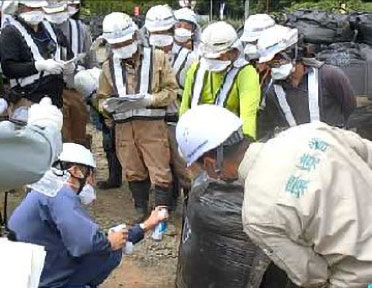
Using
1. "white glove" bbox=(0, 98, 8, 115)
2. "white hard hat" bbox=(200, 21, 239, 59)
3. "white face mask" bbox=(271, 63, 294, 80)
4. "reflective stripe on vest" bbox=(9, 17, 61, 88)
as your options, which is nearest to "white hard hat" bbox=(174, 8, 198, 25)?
"reflective stripe on vest" bbox=(9, 17, 61, 88)

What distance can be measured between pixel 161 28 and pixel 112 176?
137cm

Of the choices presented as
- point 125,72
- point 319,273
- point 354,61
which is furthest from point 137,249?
point 319,273

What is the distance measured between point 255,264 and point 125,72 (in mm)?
2613

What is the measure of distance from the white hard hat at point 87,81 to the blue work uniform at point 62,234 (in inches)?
112

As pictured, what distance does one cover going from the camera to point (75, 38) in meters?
6.94

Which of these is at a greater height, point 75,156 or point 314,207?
point 314,207

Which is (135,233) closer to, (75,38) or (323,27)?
(75,38)

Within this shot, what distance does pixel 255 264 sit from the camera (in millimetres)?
3918

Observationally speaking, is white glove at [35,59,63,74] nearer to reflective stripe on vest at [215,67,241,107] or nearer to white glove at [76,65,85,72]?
white glove at [76,65,85,72]

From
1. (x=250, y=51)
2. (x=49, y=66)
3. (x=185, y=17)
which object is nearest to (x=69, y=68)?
(x=49, y=66)

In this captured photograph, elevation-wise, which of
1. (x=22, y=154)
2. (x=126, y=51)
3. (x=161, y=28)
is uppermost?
(x=22, y=154)

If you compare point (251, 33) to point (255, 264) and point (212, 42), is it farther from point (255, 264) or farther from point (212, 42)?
point (255, 264)

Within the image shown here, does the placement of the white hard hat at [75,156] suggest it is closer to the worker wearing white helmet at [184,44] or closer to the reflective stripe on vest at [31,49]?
the reflective stripe on vest at [31,49]

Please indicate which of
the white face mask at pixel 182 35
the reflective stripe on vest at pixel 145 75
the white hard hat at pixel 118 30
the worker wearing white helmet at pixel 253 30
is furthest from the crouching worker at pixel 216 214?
the white face mask at pixel 182 35
